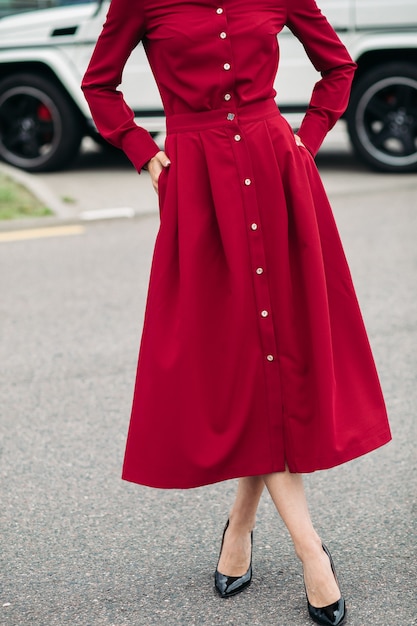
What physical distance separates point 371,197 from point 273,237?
603 centimetres

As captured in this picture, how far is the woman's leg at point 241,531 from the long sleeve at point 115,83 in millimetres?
985

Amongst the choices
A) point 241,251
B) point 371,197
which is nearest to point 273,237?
point 241,251

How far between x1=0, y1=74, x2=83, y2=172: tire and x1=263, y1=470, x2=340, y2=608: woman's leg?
6.92 m

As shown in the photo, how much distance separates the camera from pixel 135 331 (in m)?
5.73

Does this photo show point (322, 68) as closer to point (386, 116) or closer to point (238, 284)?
point (238, 284)

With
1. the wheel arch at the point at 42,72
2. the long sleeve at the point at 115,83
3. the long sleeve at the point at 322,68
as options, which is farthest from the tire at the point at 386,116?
the long sleeve at the point at 115,83

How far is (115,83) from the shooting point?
3.04 metres

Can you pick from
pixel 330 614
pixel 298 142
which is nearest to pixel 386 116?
pixel 298 142

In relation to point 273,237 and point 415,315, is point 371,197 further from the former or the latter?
point 273,237

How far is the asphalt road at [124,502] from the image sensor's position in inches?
123

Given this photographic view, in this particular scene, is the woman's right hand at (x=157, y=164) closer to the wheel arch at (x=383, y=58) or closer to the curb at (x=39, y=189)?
the curb at (x=39, y=189)

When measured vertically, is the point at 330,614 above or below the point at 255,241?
below

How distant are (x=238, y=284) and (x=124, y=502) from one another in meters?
1.28

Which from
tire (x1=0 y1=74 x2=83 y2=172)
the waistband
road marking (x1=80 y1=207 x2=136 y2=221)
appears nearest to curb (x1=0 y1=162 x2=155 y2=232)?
road marking (x1=80 y1=207 x2=136 y2=221)
